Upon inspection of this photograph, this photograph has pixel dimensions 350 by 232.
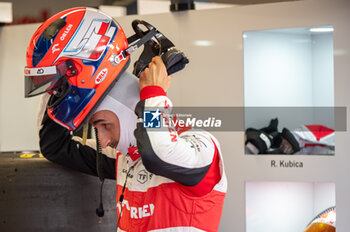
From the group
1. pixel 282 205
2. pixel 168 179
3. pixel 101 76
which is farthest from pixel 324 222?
pixel 101 76

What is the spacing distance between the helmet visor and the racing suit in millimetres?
225

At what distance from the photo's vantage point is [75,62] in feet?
3.86

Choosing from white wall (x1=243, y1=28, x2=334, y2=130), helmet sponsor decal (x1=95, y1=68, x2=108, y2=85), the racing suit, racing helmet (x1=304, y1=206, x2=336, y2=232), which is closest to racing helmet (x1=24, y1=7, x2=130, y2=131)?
helmet sponsor decal (x1=95, y1=68, x2=108, y2=85)

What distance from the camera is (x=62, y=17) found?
1.21 meters

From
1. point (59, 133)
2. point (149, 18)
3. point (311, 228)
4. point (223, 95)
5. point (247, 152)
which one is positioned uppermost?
point (149, 18)

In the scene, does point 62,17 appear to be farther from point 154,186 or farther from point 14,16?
point 14,16

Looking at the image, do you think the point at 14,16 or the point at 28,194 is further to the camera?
the point at 14,16

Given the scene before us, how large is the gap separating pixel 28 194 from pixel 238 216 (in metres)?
2.10

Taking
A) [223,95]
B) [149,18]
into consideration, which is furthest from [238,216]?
[149,18]

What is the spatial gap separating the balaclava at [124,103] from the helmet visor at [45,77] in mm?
142

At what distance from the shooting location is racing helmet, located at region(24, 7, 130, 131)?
1.16m

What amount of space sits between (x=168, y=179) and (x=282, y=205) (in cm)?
240

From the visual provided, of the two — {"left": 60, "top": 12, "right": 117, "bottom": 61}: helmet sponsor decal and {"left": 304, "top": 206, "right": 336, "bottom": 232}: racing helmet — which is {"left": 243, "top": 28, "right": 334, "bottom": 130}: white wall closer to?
{"left": 304, "top": 206, "right": 336, "bottom": 232}: racing helmet

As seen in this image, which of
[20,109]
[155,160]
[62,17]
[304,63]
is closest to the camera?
[155,160]
